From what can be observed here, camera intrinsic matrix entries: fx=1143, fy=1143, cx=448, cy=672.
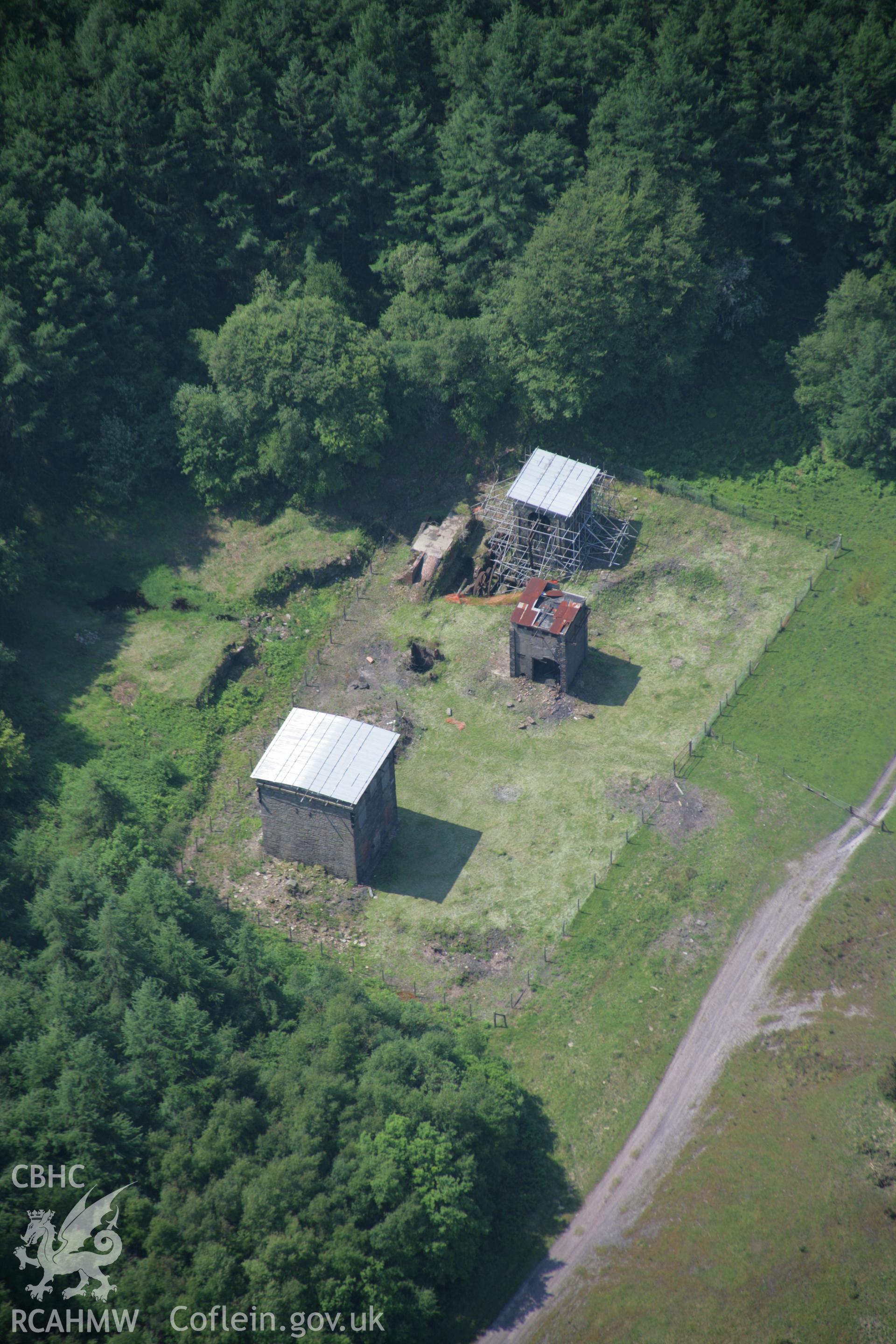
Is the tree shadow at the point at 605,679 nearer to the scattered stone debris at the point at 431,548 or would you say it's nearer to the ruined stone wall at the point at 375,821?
the scattered stone debris at the point at 431,548

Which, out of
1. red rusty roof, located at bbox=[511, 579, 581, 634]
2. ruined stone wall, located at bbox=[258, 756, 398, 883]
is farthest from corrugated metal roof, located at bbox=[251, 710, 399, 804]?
red rusty roof, located at bbox=[511, 579, 581, 634]

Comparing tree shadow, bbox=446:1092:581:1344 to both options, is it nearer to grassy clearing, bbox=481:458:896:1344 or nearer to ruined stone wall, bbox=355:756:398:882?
grassy clearing, bbox=481:458:896:1344

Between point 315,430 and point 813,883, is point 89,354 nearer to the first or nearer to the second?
point 315,430

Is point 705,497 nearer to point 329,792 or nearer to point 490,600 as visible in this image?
point 490,600

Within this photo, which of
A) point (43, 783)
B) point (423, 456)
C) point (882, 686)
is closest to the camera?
point (43, 783)

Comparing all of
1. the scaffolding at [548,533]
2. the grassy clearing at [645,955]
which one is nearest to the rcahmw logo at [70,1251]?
the grassy clearing at [645,955]

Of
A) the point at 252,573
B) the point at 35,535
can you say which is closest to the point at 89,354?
the point at 35,535
